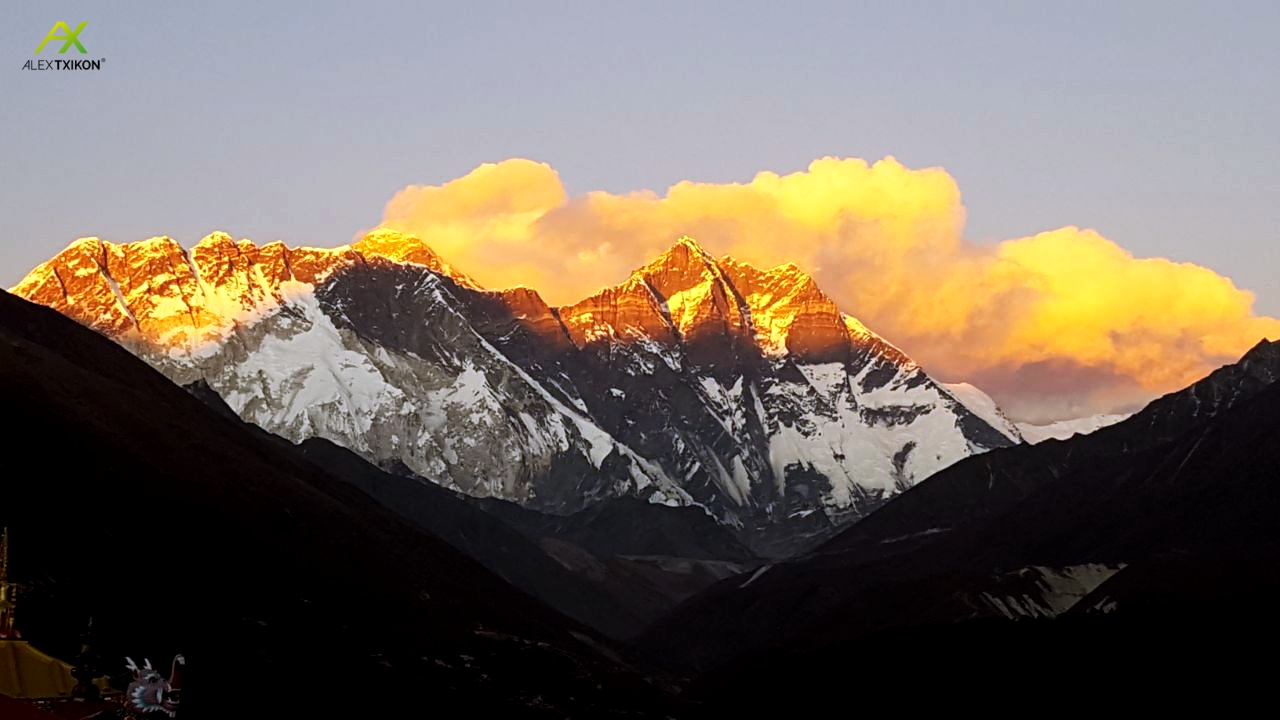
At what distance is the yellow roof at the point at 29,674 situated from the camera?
26.1m

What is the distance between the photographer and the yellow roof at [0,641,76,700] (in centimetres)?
2608

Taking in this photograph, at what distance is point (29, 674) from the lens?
26.2m

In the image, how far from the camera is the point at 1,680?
26.1 meters

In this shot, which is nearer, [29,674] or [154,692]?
[154,692]

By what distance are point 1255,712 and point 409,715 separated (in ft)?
279

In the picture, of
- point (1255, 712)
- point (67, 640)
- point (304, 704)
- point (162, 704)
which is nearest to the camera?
point (162, 704)

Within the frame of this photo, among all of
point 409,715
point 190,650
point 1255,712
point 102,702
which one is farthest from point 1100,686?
point 102,702

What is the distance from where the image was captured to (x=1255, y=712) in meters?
156

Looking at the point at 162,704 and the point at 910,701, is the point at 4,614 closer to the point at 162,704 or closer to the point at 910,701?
the point at 162,704

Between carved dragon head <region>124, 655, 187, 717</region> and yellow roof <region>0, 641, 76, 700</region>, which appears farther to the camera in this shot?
yellow roof <region>0, 641, 76, 700</region>

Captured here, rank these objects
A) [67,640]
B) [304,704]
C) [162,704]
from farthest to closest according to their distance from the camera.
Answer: [304,704]
[67,640]
[162,704]

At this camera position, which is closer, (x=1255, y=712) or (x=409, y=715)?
(x=1255, y=712)

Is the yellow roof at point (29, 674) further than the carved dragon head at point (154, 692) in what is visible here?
Yes

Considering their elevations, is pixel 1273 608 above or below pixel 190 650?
above
